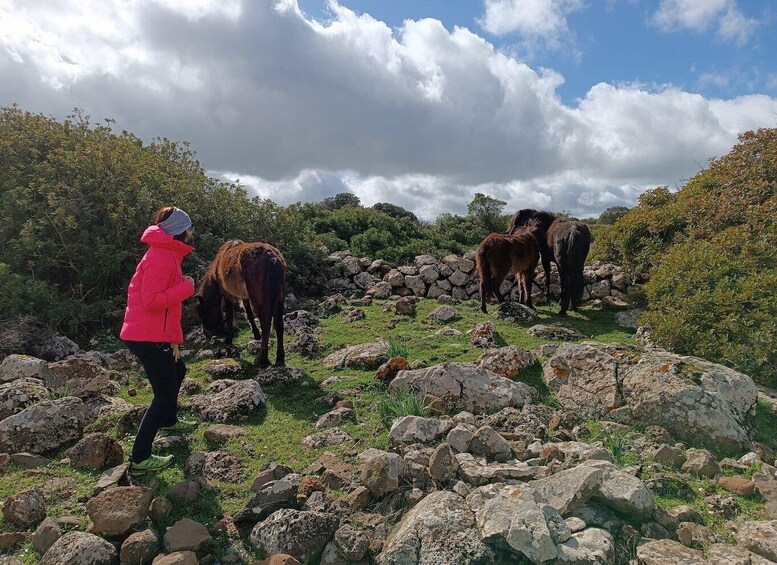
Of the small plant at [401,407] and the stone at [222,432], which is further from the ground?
the small plant at [401,407]

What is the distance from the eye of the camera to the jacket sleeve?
4.18 meters

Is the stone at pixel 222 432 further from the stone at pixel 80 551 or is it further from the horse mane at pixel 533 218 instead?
the horse mane at pixel 533 218

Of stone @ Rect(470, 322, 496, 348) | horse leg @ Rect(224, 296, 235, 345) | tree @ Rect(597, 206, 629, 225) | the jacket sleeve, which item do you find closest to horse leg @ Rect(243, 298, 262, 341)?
horse leg @ Rect(224, 296, 235, 345)

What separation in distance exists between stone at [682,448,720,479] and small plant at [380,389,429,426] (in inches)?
95.0

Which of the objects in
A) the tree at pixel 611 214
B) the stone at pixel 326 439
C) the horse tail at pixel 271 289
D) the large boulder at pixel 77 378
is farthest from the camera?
the tree at pixel 611 214

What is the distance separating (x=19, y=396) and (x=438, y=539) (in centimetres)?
512

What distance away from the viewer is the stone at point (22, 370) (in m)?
6.20

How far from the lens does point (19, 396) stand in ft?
17.7

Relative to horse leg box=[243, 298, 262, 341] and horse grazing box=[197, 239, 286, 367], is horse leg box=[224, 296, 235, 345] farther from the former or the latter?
horse leg box=[243, 298, 262, 341]

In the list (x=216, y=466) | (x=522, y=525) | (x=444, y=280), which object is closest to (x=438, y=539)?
(x=522, y=525)

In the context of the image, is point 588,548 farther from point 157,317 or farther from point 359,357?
point 359,357

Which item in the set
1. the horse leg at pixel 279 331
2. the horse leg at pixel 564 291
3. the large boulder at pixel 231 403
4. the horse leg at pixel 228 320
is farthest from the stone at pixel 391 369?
the horse leg at pixel 564 291

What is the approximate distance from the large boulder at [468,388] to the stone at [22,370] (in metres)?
4.76

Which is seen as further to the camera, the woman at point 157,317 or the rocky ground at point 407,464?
the woman at point 157,317
